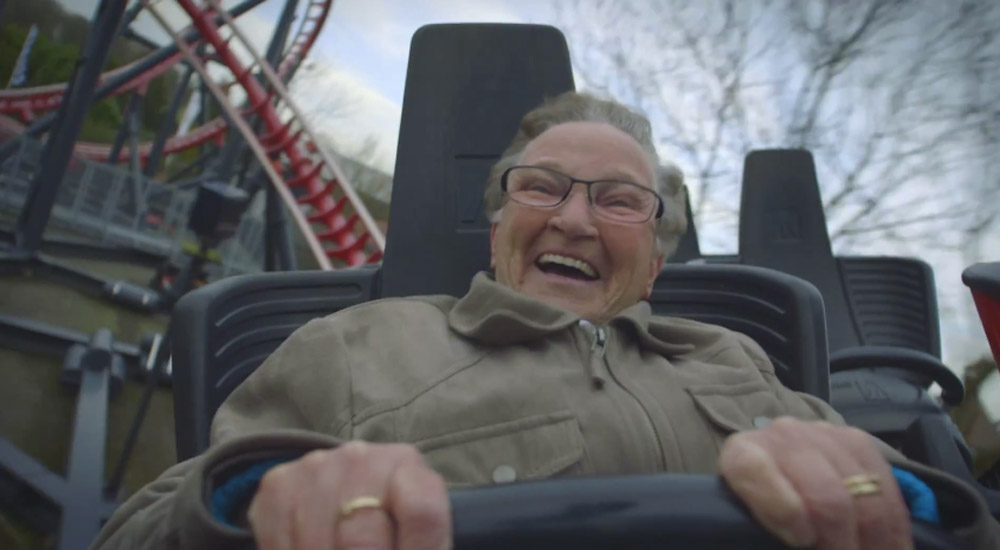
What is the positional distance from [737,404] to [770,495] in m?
0.52

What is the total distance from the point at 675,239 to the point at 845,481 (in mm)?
884

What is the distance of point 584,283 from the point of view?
1.15 m

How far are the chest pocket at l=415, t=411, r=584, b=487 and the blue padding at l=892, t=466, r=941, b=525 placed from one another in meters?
0.36

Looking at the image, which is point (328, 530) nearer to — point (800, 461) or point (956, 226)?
point (800, 461)

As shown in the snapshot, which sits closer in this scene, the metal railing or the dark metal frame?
the dark metal frame

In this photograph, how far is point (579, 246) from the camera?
45.4 inches

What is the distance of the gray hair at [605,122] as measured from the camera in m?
1.29

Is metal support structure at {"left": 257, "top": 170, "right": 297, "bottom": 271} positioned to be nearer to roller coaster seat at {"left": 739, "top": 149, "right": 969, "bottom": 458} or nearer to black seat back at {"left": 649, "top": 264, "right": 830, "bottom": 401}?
roller coaster seat at {"left": 739, "top": 149, "right": 969, "bottom": 458}

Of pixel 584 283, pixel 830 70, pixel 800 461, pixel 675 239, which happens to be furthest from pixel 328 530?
pixel 830 70

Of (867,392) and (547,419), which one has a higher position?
(547,419)

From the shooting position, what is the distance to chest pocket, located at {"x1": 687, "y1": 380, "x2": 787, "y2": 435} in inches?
36.0

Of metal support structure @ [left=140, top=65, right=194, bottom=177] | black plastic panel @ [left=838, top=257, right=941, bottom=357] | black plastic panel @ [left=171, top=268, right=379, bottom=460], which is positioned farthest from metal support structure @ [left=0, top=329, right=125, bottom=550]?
metal support structure @ [left=140, top=65, right=194, bottom=177]

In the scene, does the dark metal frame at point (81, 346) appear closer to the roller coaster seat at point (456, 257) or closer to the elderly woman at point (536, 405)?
the roller coaster seat at point (456, 257)

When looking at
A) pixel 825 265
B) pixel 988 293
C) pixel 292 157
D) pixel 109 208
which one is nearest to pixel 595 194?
pixel 988 293
